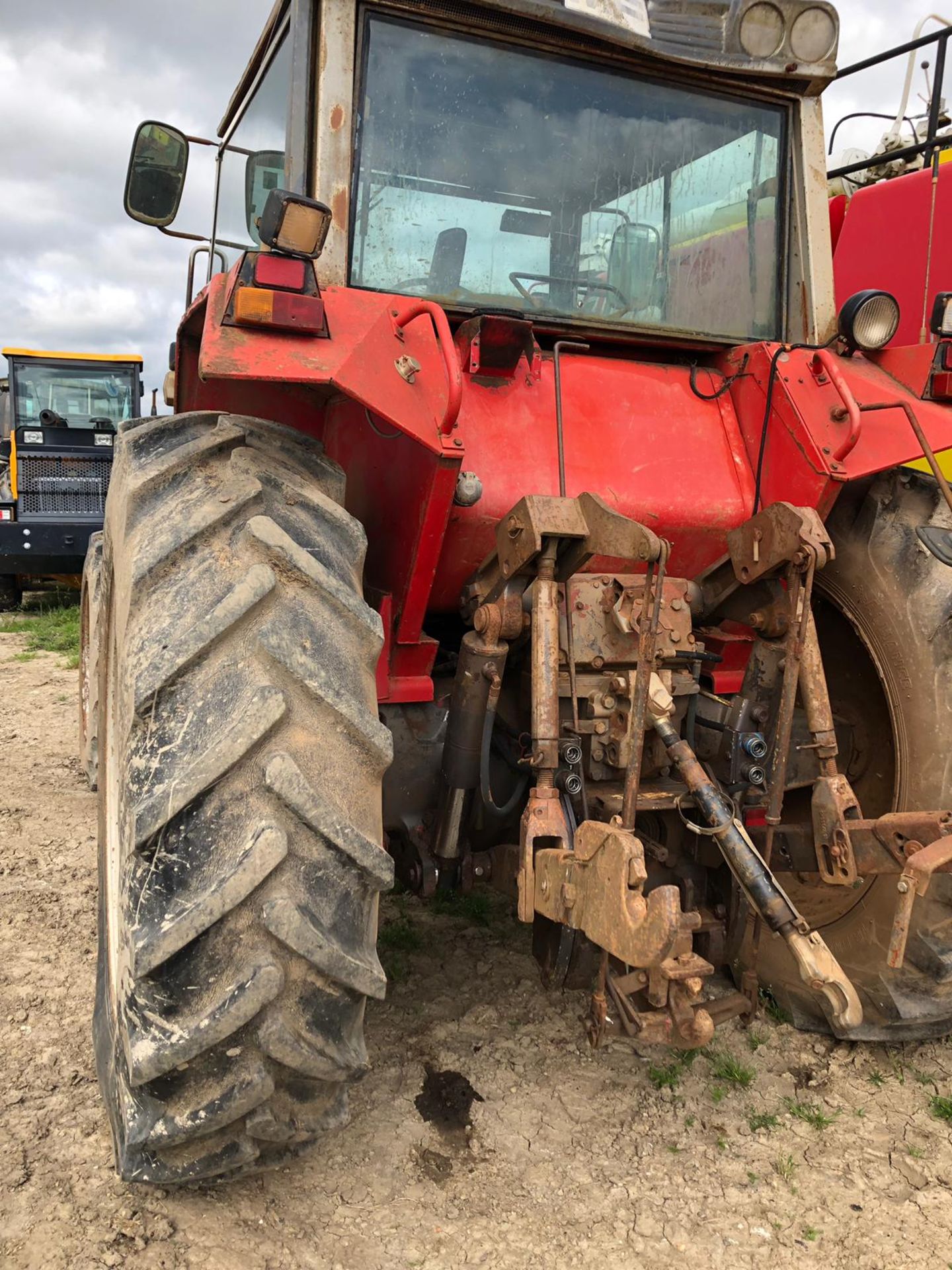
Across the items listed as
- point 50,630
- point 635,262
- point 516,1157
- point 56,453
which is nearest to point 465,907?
point 516,1157

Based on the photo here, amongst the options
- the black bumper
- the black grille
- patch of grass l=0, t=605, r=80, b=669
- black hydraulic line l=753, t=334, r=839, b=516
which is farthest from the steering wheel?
the black grille

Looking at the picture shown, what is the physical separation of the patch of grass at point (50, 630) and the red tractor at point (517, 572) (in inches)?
224

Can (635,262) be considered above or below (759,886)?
above

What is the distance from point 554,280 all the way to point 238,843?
180 cm

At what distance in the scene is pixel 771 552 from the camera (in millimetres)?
2186

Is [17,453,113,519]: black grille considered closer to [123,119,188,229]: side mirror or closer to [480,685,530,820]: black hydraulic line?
[123,119,188,229]: side mirror

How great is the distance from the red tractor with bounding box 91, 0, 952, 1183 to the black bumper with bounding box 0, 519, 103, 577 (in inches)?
304

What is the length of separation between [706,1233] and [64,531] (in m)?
9.88

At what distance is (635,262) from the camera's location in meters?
2.72

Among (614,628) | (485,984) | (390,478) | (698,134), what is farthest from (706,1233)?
(698,134)

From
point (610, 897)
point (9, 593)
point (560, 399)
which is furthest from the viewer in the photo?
point (9, 593)

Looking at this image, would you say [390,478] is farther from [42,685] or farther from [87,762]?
[42,685]

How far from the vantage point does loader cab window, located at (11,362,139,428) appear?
1184cm

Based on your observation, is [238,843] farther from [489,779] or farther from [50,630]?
[50,630]
